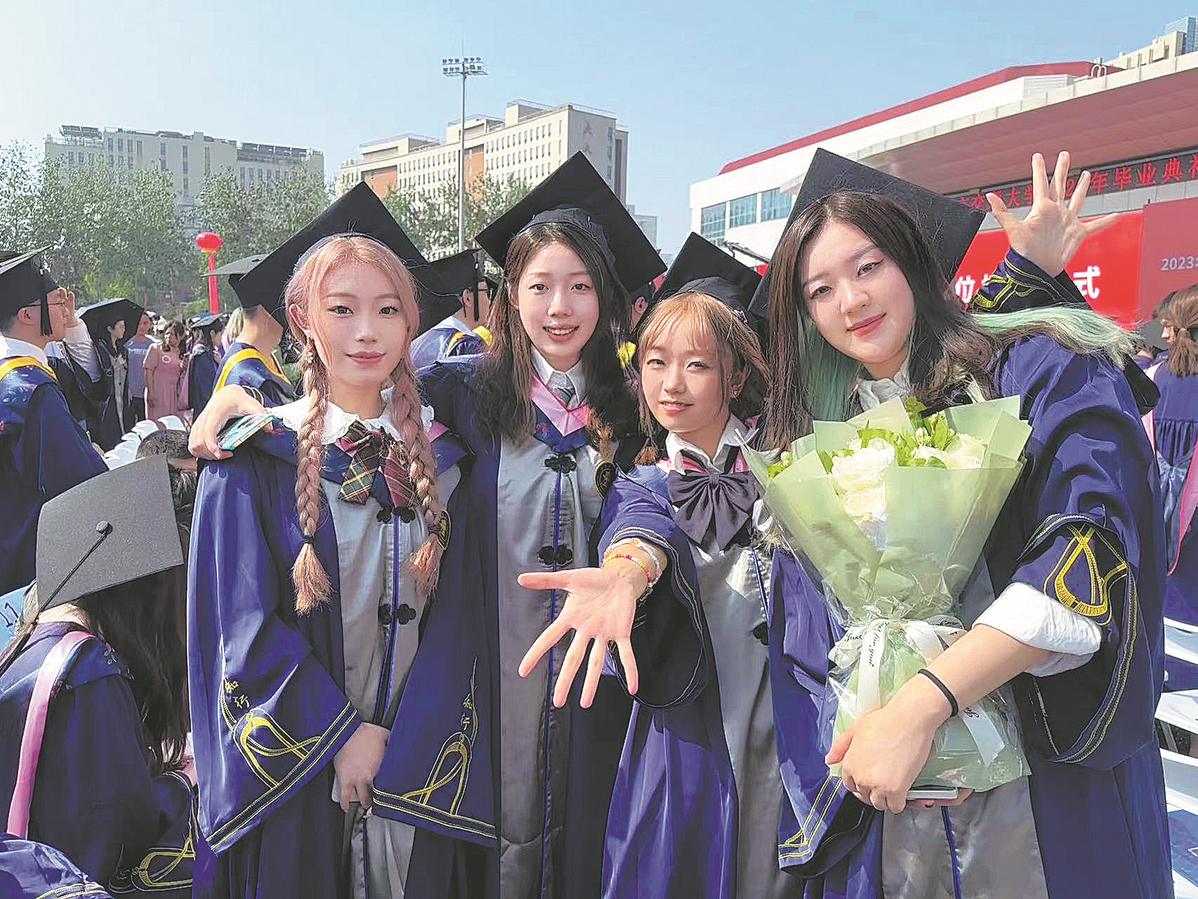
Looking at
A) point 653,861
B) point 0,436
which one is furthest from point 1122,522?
point 0,436

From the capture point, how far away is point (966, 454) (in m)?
1.54

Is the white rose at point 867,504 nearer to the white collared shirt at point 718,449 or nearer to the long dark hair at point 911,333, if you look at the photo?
the long dark hair at point 911,333

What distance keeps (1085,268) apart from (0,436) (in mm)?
8942

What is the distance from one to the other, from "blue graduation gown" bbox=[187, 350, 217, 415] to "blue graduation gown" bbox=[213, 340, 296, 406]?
7246mm

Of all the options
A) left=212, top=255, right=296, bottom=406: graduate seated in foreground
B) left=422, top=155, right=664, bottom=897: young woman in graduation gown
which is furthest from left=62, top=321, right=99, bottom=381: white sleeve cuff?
left=422, top=155, right=664, bottom=897: young woman in graduation gown

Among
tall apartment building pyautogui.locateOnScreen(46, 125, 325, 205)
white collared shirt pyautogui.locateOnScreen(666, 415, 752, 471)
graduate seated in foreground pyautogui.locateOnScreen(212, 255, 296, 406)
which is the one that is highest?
tall apartment building pyautogui.locateOnScreen(46, 125, 325, 205)

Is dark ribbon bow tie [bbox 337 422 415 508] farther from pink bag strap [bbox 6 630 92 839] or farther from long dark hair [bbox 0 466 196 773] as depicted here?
pink bag strap [bbox 6 630 92 839]

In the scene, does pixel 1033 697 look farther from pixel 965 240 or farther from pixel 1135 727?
pixel 965 240

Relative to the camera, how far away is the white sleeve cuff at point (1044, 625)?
1.49 metres

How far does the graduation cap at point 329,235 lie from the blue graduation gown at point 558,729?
505mm

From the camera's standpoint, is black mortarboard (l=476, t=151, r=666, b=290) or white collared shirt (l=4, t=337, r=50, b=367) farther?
white collared shirt (l=4, t=337, r=50, b=367)

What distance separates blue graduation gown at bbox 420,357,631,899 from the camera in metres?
2.38

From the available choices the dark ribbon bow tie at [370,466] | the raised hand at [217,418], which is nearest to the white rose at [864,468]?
the dark ribbon bow tie at [370,466]

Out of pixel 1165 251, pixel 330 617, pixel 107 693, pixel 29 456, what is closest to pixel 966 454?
pixel 330 617
